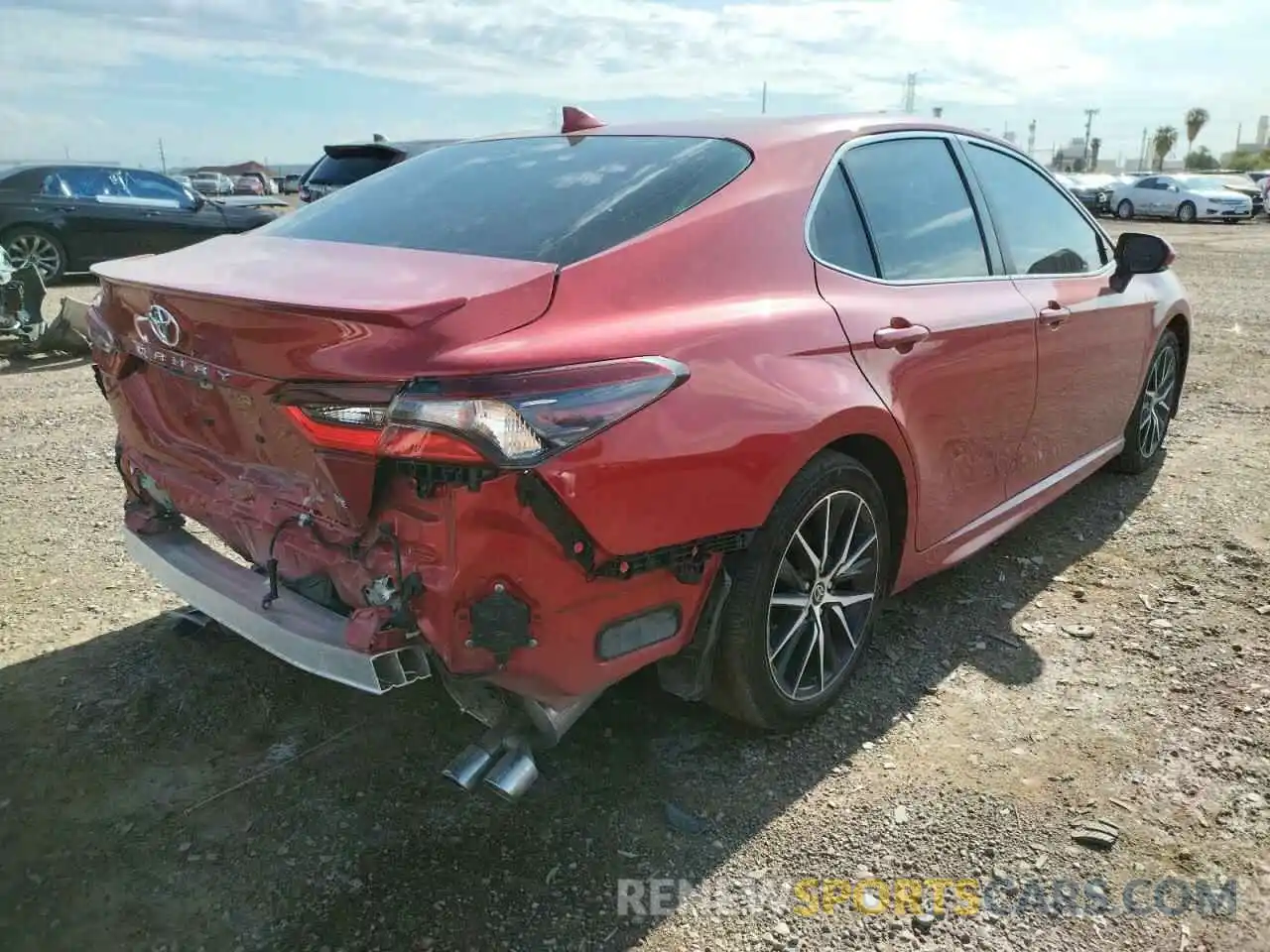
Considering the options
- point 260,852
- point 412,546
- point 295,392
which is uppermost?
point 295,392

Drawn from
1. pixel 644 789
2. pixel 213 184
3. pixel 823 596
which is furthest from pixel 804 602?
pixel 213 184

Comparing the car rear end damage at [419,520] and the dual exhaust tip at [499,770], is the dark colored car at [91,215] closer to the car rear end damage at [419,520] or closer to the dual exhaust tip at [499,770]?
the car rear end damage at [419,520]

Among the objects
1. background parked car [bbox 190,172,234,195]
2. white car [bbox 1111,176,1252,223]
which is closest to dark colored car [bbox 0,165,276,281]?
background parked car [bbox 190,172,234,195]

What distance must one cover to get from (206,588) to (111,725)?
75 cm

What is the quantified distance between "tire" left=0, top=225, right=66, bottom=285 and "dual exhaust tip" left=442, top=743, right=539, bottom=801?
11563 millimetres

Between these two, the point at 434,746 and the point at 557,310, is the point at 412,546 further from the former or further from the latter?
the point at 434,746

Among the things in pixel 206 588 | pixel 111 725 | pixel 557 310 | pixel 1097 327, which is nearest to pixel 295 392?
pixel 557 310

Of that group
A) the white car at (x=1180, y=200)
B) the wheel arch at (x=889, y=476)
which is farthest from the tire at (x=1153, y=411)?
the white car at (x=1180, y=200)

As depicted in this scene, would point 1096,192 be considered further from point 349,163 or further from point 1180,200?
point 349,163

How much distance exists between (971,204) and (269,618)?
273 cm

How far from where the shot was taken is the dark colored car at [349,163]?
408 inches

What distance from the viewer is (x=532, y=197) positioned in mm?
2754

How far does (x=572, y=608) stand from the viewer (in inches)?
84.9

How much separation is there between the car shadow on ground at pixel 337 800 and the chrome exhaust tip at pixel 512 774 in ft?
0.81
